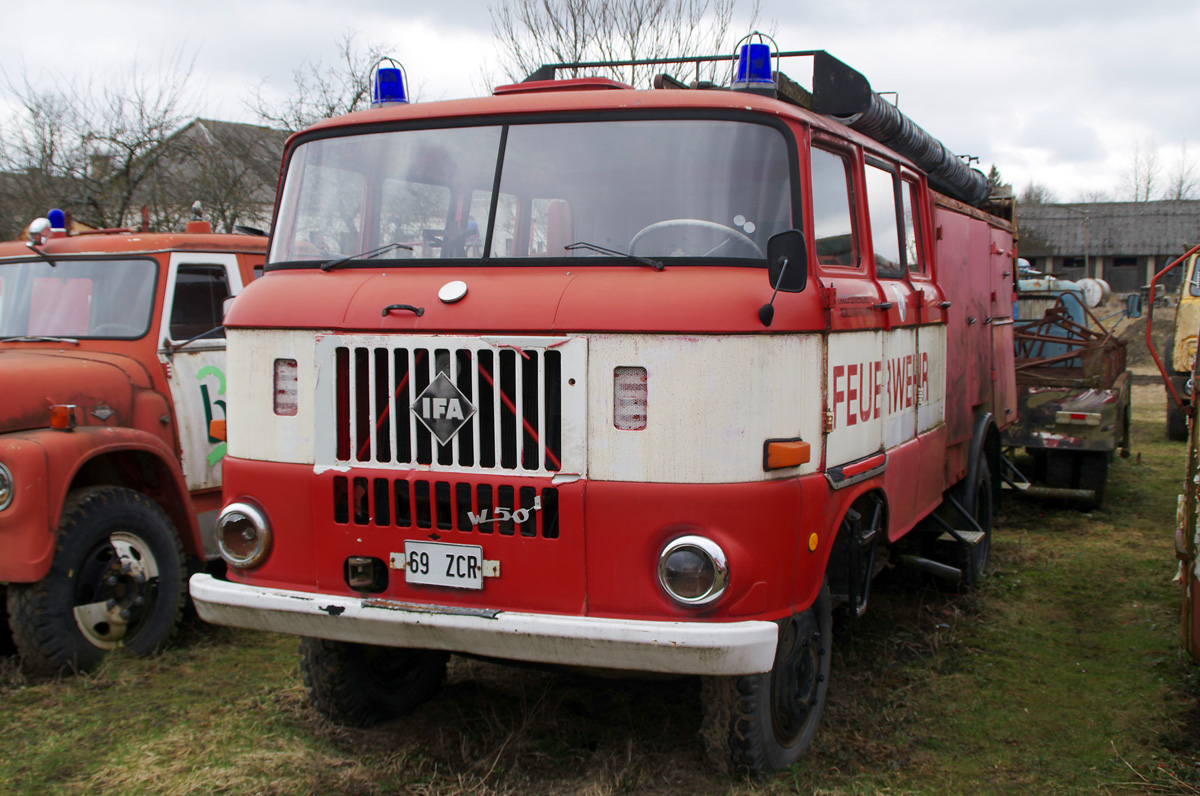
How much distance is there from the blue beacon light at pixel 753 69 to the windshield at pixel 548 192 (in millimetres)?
458

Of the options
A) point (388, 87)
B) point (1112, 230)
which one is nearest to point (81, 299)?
point (388, 87)

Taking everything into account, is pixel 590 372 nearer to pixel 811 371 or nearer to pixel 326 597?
pixel 811 371

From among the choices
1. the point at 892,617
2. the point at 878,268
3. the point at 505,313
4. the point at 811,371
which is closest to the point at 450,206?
the point at 505,313

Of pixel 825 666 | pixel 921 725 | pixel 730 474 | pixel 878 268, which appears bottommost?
pixel 921 725

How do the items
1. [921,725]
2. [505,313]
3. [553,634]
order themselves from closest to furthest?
[553,634] < [505,313] < [921,725]

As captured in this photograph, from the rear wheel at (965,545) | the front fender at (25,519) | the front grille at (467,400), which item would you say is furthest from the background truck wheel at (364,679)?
the rear wheel at (965,545)

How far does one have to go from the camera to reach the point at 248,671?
4.97m

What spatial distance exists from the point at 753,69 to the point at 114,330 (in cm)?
366

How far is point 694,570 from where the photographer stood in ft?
10.4

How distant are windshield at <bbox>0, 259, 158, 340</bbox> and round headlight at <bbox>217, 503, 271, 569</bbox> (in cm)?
222

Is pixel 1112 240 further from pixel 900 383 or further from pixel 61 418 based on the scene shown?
Answer: pixel 61 418

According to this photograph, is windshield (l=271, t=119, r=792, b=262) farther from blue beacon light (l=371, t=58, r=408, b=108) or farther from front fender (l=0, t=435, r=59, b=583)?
front fender (l=0, t=435, r=59, b=583)

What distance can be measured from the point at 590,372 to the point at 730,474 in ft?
1.79

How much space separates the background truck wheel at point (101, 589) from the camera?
184 inches
